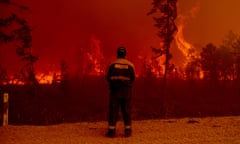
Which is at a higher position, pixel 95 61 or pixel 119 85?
pixel 95 61

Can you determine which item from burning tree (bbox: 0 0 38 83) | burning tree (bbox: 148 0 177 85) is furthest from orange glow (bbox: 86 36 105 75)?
burning tree (bbox: 148 0 177 85)

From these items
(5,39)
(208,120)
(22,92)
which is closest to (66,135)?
(208,120)

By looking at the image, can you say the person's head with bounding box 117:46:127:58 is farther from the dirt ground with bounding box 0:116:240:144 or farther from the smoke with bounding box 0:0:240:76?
the smoke with bounding box 0:0:240:76

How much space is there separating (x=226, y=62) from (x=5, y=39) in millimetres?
62373

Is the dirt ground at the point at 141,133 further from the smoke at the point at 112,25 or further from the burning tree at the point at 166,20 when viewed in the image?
the smoke at the point at 112,25

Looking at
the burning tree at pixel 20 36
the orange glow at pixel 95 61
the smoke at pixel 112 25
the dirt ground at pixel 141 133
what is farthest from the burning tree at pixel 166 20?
the smoke at pixel 112 25

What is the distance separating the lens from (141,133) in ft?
39.2

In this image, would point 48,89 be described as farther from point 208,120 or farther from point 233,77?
point 208,120

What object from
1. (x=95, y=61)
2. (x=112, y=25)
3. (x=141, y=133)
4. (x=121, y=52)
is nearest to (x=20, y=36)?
(x=121, y=52)

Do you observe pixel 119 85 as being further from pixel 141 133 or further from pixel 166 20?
pixel 166 20

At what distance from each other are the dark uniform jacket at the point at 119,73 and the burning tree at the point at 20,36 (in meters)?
15.2

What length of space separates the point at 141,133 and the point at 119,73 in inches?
89.5

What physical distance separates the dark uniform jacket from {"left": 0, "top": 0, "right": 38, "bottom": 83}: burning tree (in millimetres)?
15239

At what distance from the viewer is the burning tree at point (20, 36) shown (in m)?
26.0
